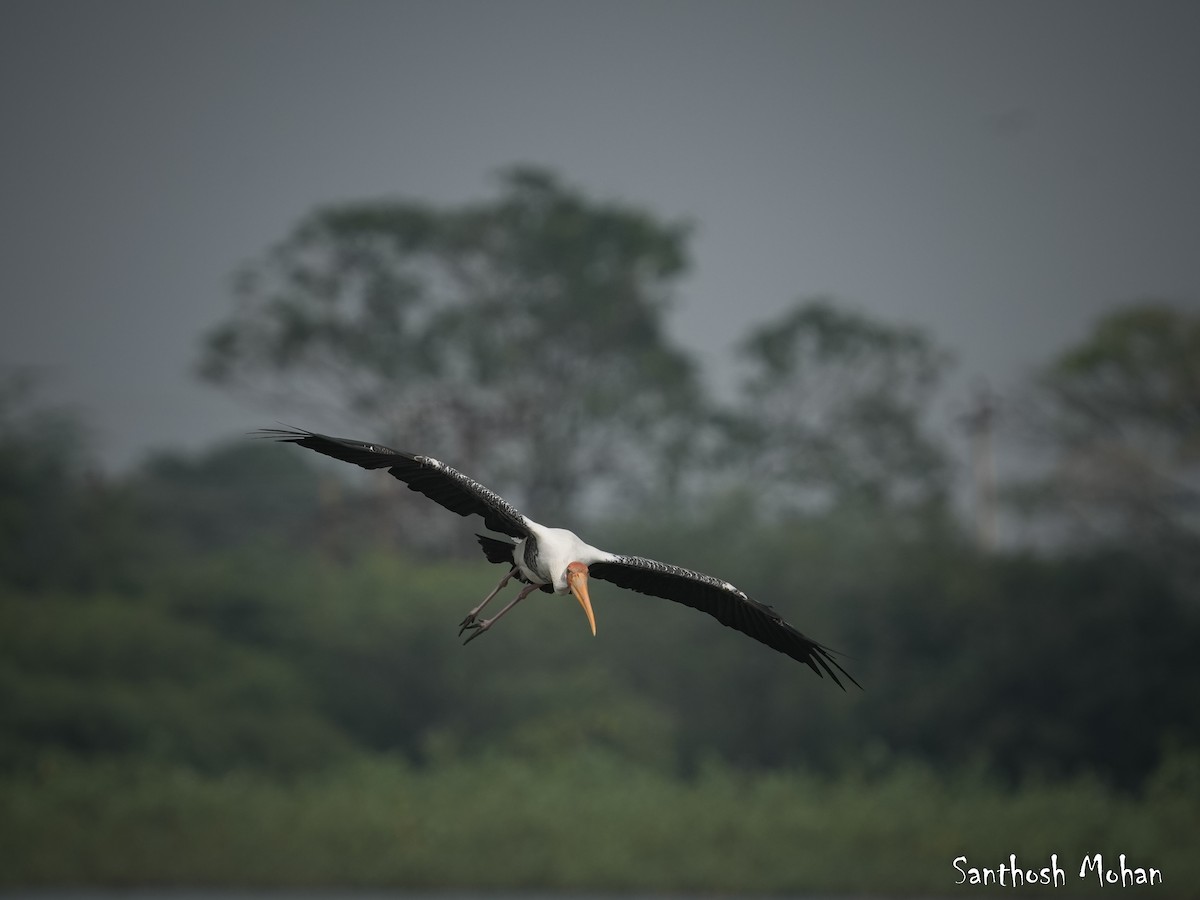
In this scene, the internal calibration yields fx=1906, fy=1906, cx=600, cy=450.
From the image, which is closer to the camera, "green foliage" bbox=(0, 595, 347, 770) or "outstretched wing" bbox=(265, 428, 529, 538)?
"outstretched wing" bbox=(265, 428, 529, 538)

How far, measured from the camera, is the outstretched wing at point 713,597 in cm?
1116

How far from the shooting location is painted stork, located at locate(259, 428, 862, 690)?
10.5 metres

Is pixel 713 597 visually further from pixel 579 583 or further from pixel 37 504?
pixel 37 504

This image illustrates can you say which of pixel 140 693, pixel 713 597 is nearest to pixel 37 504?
pixel 140 693

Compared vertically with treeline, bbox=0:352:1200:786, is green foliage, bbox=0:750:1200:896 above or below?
below

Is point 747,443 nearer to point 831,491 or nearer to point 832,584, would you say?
point 831,491

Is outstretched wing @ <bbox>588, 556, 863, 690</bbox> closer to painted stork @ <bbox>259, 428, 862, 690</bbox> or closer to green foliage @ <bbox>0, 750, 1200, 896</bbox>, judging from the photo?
painted stork @ <bbox>259, 428, 862, 690</bbox>

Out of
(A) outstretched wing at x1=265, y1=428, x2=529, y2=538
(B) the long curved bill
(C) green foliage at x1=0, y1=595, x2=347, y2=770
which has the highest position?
(C) green foliage at x1=0, y1=595, x2=347, y2=770

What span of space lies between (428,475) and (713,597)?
2.07 m

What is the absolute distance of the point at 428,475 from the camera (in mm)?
10656

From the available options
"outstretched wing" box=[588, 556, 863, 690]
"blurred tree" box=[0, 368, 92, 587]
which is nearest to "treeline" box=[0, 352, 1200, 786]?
"blurred tree" box=[0, 368, 92, 587]

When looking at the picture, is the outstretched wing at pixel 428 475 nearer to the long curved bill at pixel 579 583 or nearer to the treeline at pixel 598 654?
the long curved bill at pixel 579 583

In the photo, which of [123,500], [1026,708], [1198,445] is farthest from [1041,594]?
[123,500]

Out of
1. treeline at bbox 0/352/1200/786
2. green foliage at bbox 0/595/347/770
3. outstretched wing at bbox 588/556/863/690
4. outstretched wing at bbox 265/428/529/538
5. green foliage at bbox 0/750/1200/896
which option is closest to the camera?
outstretched wing at bbox 265/428/529/538
